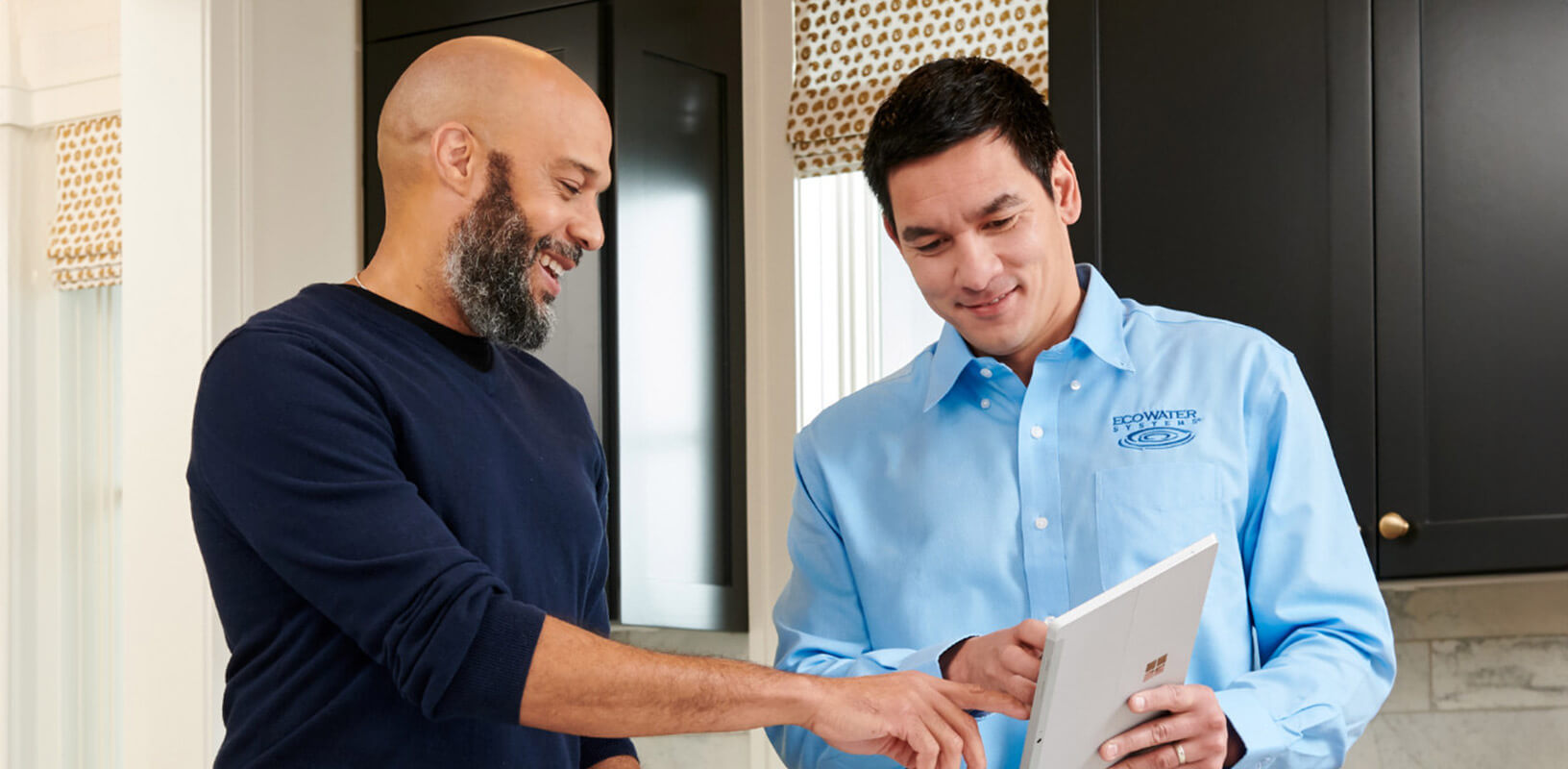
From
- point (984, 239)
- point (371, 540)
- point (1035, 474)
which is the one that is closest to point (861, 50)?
point (984, 239)

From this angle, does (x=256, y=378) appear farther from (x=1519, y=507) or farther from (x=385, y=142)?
(x=1519, y=507)

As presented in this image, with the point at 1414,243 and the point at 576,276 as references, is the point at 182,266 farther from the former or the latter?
the point at 1414,243

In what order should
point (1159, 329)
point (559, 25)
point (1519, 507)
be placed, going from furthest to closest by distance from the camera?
point (559, 25) → point (1519, 507) → point (1159, 329)

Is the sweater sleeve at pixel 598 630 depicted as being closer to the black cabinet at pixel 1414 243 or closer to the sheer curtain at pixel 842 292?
the black cabinet at pixel 1414 243

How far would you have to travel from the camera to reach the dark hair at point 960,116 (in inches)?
54.1

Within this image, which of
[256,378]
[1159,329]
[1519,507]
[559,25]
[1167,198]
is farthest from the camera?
[559,25]

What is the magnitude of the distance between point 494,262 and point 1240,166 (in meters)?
1.01

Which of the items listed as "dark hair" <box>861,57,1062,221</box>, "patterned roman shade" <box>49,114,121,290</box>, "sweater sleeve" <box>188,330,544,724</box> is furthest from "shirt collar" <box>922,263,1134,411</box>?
"patterned roman shade" <box>49,114,121,290</box>

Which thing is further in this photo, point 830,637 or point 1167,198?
point 1167,198

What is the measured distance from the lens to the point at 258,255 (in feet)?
8.25

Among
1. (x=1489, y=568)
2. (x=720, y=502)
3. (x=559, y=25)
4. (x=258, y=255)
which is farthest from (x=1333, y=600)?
(x=258, y=255)

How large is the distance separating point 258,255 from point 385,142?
3.82 feet

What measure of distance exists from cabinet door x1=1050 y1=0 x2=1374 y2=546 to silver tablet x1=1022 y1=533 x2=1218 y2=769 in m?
0.79

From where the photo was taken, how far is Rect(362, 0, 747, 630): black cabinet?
2.40 metres
